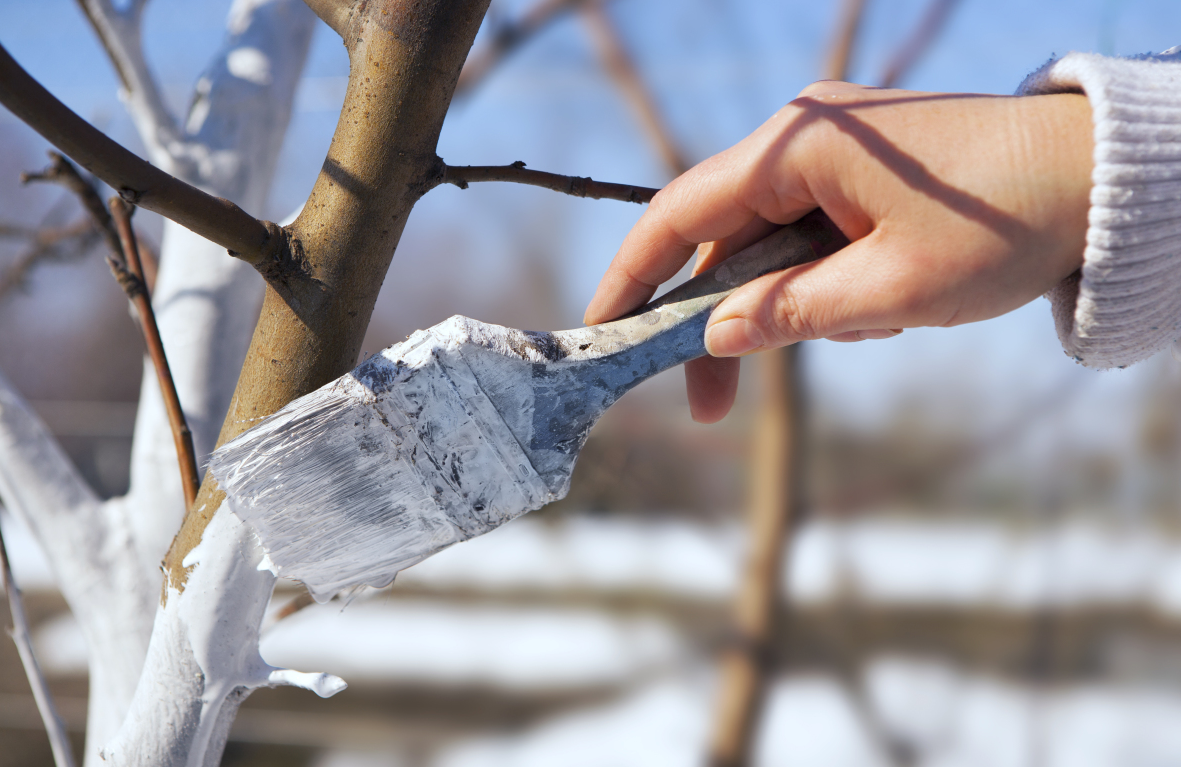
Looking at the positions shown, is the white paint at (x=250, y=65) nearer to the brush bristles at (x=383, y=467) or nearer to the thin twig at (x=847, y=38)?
the brush bristles at (x=383, y=467)

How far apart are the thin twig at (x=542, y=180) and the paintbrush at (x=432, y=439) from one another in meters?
0.08

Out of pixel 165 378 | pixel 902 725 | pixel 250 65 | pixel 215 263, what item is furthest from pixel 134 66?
pixel 902 725

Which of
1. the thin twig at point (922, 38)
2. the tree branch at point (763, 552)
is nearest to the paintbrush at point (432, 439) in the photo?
the tree branch at point (763, 552)

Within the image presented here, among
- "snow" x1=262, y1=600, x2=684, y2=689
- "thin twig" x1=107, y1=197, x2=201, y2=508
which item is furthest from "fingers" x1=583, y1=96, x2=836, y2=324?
"snow" x1=262, y1=600, x2=684, y2=689

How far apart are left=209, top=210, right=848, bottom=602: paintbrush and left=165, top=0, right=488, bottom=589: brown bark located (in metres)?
0.03

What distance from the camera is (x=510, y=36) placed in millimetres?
1342

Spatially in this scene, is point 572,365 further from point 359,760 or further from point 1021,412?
point 359,760

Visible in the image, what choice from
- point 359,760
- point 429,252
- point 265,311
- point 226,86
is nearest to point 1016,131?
point 265,311

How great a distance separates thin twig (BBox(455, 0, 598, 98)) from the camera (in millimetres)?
1330

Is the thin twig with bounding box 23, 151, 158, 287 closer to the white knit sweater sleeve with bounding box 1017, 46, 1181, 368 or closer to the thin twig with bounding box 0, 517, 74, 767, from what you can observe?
the thin twig with bounding box 0, 517, 74, 767

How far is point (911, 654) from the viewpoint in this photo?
1.35 m

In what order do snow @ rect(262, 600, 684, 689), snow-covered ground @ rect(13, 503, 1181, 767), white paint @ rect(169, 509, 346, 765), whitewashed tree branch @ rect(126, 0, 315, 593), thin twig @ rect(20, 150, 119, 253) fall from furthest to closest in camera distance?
1. snow @ rect(262, 600, 684, 689)
2. snow-covered ground @ rect(13, 503, 1181, 767)
3. whitewashed tree branch @ rect(126, 0, 315, 593)
4. thin twig @ rect(20, 150, 119, 253)
5. white paint @ rect(169, 509, 346, 765)

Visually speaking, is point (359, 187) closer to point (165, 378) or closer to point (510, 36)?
point (165, 378)

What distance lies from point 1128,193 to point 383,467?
0.31 meters
